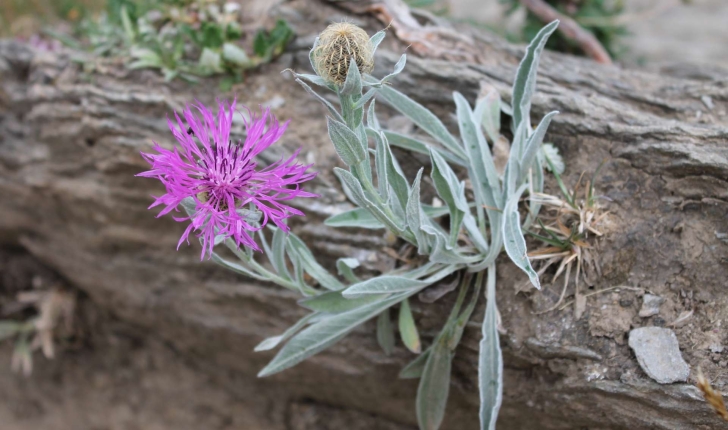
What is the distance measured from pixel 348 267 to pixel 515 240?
685mm

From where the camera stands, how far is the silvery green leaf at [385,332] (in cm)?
250

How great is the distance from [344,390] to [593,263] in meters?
1.52

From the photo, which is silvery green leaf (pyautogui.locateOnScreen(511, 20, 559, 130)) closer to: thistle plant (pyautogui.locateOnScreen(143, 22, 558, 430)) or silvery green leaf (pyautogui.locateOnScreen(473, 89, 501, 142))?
thistle plant (pyautogui.locateOnScreen(143, 22, 558, 430))

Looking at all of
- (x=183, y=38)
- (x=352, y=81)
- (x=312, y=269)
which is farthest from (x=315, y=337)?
(x=183, y=38)

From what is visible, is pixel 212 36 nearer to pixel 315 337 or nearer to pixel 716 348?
pixel 315 337

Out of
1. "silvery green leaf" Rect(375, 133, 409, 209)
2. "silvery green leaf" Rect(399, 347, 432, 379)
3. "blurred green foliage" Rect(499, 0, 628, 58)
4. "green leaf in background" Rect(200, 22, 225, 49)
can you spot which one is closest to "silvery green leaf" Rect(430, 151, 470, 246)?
"silvery green leaf" Rect(375, 133, 409, 209)

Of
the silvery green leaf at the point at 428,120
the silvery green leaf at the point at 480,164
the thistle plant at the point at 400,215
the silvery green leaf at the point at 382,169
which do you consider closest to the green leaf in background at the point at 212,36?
the thistle plant at the point at 400,215

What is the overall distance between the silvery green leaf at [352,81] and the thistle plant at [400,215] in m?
0.03

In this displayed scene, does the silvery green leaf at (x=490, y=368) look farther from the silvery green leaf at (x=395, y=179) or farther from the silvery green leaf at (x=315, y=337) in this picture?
Answer: the silvery green leaf at (x=395, y=179)

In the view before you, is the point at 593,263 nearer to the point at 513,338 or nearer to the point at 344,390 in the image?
the point at 513,338

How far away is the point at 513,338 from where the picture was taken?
2.29m

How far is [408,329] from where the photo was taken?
2398 mm

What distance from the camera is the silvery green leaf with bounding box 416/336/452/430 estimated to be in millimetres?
2359

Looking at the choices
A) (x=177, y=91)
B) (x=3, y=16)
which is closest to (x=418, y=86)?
(x=177, y=91)
